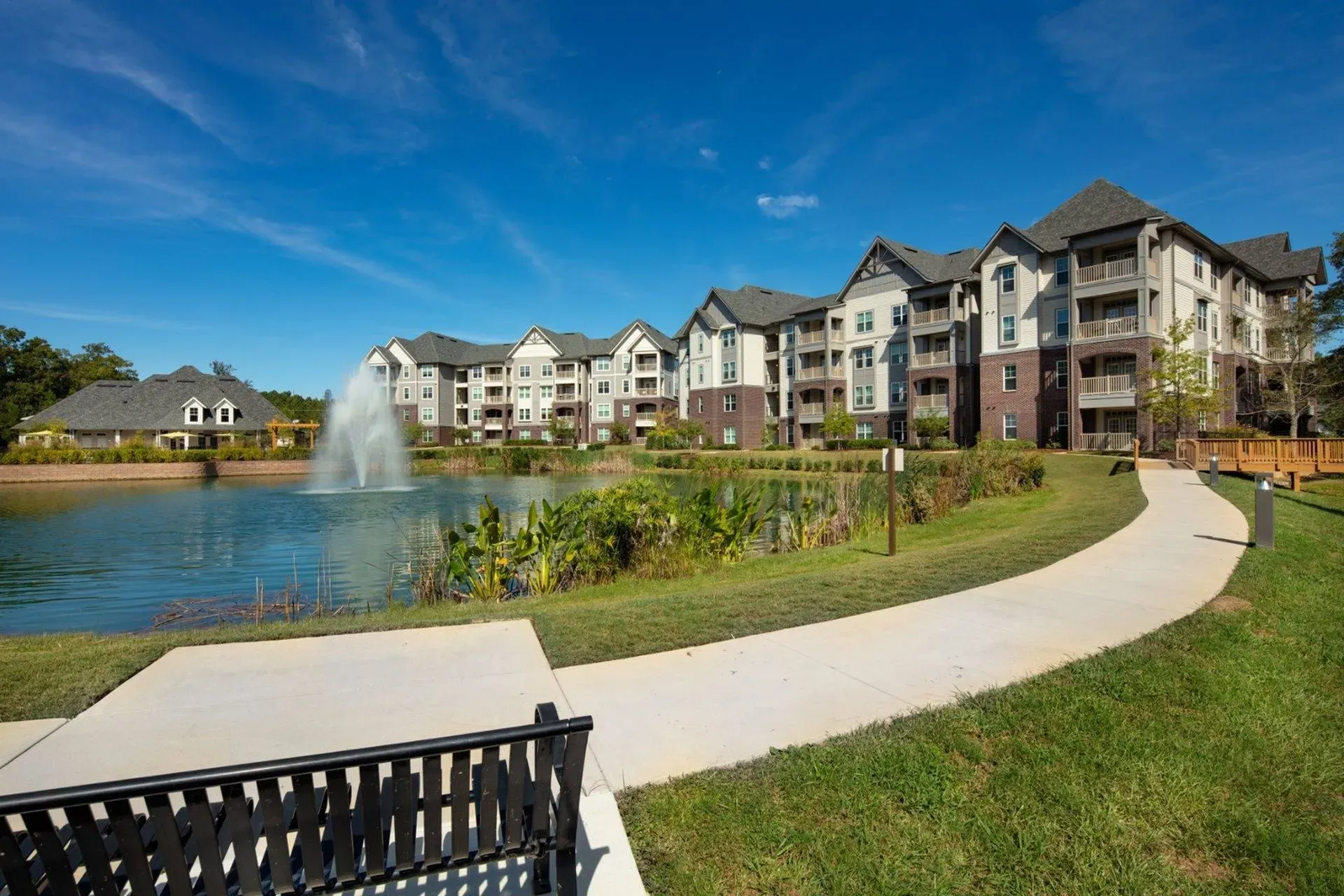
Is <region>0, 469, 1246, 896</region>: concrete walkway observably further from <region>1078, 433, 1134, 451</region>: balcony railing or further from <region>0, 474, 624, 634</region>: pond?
<region>1078, 433, 1134, 451</region>: balcony railing

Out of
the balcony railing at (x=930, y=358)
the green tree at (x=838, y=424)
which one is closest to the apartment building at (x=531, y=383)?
the green tree at (x=838, y=424)

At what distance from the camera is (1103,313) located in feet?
117

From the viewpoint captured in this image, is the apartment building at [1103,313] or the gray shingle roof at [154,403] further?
the gray shingle roof at [154,403]

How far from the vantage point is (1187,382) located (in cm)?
2928

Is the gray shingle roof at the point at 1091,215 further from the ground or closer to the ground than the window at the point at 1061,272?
further from the ground

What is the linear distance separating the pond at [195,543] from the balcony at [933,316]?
2492 cm

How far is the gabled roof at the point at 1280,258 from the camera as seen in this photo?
4141 cm

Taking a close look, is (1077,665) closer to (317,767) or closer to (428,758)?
(428,758)

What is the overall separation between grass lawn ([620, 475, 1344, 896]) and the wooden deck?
816 inches

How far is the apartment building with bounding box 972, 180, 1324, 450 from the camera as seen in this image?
1328 inches

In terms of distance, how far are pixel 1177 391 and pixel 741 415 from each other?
31.1m

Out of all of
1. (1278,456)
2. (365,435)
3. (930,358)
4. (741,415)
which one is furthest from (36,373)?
(1278,456)

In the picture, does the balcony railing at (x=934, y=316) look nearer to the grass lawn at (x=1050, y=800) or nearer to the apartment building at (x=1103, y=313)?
the apartment building at (x=1103, y=313)

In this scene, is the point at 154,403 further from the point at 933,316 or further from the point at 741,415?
the point at 933,316
